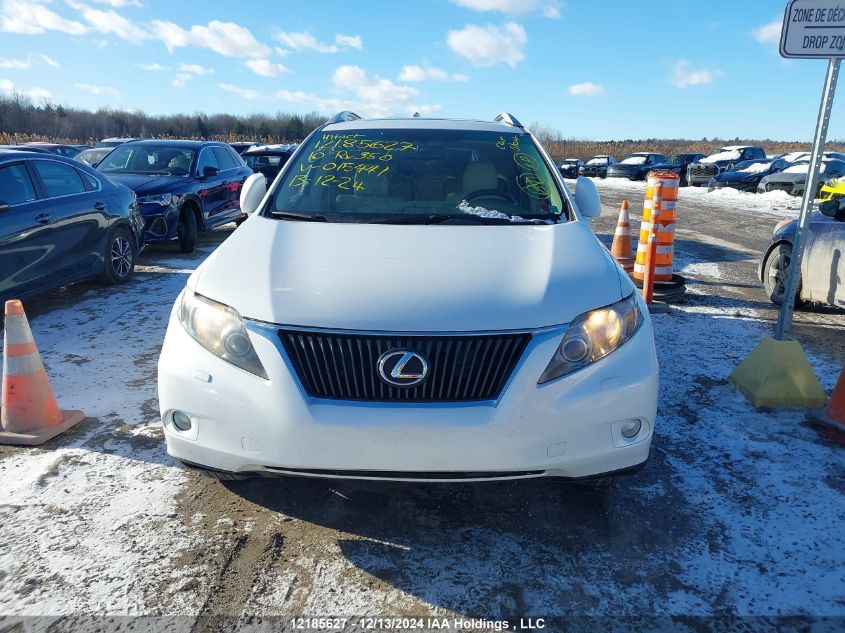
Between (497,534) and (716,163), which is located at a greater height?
(716,163)

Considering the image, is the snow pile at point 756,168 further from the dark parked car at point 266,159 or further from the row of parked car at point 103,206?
the row of parked car at point 103,206

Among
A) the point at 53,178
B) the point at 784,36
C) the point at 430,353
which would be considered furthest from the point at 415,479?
the point at 53,178

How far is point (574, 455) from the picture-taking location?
2332 mm

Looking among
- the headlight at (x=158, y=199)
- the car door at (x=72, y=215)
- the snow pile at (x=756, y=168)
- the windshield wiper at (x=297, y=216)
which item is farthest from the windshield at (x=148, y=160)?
the snow pile at (x=756, y=168)

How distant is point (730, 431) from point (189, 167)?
8430mm

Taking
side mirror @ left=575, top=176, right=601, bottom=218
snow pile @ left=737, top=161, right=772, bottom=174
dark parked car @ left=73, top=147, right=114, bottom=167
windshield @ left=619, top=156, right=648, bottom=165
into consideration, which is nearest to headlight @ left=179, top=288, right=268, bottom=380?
side mirror @ left=575, top=176, right=601, bottom=218

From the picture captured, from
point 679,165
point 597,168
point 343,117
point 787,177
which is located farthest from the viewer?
point 597,168

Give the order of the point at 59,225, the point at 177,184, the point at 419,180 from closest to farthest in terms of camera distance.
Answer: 1. the point at 419,180
2. the point at 59,225
3. the point at 177,184

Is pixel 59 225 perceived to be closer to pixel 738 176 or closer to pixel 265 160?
pixel 265 160

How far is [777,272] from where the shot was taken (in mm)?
6660

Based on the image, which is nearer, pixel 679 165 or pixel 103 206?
pixel 103 206

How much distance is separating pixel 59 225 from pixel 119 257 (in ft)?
4.07

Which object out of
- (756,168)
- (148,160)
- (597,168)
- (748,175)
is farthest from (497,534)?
(597,168)

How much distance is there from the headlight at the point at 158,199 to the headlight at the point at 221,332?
657 centimetres
